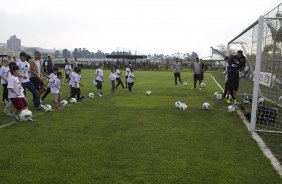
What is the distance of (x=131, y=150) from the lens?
20.9ft

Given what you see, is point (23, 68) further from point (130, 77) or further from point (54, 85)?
point (130, 77)

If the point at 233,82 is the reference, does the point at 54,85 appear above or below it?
below

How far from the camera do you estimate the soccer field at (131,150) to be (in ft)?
16.4

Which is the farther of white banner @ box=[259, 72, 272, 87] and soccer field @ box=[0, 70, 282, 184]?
white banner @ box=[259, 72, 272, 87]

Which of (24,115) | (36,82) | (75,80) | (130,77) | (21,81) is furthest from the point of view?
(130,77)

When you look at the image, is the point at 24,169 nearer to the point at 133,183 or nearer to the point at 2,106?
the point at 133,183

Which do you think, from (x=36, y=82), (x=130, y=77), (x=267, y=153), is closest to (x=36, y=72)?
(x=36, y=82)

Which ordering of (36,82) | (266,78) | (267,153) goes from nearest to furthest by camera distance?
1. (267,153)
2. (266,78)
3. (36,82)

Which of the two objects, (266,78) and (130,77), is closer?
(266,78)

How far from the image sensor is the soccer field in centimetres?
500

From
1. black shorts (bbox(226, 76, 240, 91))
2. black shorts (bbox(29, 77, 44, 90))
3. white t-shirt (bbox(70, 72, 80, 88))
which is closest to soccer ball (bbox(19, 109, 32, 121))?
black shorts (bbox(29, 77, 44, 90))

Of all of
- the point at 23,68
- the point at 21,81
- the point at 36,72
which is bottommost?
the point at 21,81

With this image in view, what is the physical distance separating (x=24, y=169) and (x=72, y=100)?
8.01 metres

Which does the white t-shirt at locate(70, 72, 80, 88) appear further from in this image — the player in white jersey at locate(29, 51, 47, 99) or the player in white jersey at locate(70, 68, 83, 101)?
the player in white jersey at locate(29, 51, 47, 99)
